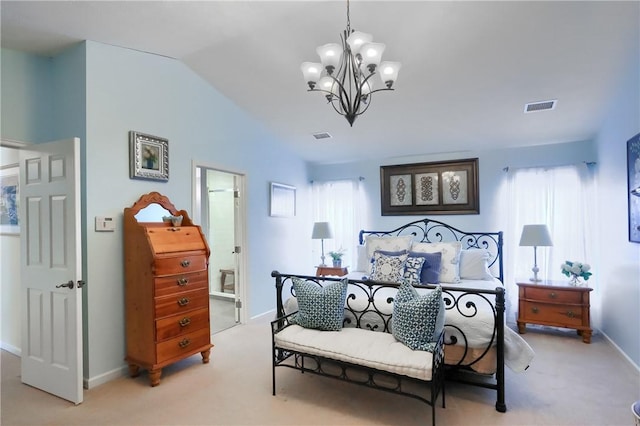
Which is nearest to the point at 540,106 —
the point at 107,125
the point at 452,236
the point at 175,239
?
the point at 452,236

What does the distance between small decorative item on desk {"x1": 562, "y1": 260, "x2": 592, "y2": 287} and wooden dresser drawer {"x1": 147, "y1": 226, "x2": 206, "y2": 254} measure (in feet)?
13.1

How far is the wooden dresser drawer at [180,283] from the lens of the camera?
2864mm

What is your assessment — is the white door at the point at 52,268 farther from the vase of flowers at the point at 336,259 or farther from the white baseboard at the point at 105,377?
the vase of flowers at the point at 336,259

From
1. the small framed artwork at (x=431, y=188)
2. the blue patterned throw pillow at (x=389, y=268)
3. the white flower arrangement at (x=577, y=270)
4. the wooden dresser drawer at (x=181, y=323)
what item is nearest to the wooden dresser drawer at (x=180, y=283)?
the wooden dresser drawer at (x=181, y=323)

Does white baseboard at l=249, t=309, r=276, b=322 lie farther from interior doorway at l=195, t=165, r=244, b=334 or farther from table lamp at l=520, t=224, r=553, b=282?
table lamp at l=520, t=224, r=553, b=282

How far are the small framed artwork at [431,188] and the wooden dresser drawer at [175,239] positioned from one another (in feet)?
10.0

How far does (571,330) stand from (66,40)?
19.4 ft

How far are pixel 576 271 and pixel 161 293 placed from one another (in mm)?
4314

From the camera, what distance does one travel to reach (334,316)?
8.70 ft

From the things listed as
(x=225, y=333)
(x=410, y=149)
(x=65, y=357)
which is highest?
(x=410, y=149)

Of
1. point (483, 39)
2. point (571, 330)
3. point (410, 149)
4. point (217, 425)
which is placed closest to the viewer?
point (217, 425)

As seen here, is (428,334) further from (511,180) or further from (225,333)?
(511,180)

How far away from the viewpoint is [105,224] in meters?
2.90

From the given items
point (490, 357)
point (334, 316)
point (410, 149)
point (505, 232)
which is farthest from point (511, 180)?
point (334, 316)
